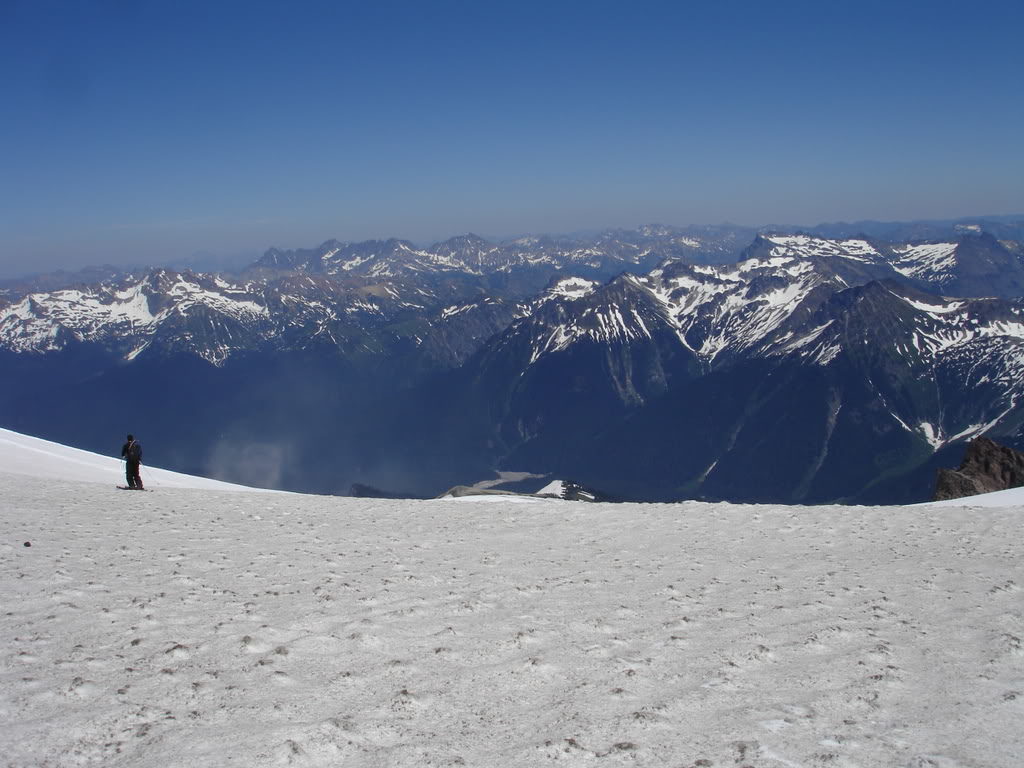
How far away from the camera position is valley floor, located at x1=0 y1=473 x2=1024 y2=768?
8312mm

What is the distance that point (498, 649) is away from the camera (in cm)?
1137

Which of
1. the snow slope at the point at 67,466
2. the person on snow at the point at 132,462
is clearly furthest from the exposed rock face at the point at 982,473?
the person on snow at the point at 132,462

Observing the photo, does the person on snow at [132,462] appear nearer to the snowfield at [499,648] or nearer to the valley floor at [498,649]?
the snowfield at [499,648]

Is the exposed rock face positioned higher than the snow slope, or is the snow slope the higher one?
the snow slope

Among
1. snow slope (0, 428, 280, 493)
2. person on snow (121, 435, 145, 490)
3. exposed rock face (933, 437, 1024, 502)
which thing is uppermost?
person on snow (121, 435, 145, 490)

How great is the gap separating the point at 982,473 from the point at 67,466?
69.8 metres

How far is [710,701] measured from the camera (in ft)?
31.7

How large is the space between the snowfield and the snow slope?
12.1 m

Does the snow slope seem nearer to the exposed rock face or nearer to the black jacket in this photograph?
the black jacket

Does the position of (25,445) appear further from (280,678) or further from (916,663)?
(916,663)

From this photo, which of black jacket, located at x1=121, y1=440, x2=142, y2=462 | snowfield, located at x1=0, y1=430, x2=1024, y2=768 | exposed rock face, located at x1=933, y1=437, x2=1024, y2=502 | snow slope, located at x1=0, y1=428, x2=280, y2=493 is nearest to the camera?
snowfield, located at x1=0, y1=430, x2=1024, y2=768

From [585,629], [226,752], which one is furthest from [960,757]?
[226,752]

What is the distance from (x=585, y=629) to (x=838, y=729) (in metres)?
4.84

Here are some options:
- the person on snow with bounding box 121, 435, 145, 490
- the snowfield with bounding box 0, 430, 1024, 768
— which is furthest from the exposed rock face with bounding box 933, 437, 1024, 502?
the person on snow with bounding box 121, 435, 145, 490
